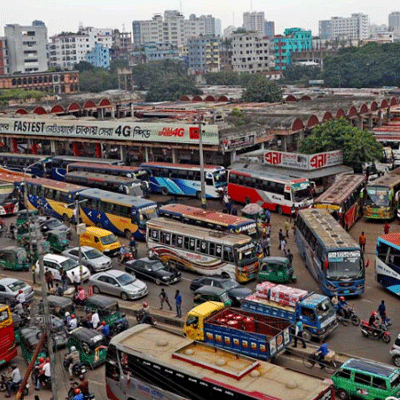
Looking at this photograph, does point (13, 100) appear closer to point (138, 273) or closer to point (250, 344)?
point (138, 273)

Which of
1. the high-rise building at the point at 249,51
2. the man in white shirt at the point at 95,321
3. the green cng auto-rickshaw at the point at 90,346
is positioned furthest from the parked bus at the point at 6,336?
the high-rise building at the point at 249,51

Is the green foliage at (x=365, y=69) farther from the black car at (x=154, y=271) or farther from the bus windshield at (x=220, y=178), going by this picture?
the black car at (x=154, y=271)

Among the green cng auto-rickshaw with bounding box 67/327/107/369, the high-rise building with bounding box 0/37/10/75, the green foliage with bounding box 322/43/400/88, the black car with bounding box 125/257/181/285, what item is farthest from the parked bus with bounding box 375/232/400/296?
the high-rise building with bounding box 0/37/10/75

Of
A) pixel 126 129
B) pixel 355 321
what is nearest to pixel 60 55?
pixel 126 129

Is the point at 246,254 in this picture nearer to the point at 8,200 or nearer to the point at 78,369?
the point at 78,369

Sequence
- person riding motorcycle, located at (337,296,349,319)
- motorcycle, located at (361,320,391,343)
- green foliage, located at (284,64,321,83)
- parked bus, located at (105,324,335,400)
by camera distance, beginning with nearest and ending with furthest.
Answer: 1. parked bus, located at (105,324,335,400)
2. motorcycle, located at (361,320,391,343)
3. person riding motorcycle, located at (337,296,349,319)
4. green foliage, located at (284,64,321,83)

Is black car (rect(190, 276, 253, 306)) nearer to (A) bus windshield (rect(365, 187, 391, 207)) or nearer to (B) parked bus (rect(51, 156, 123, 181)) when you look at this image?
(A) bus windshield (rect(365, 187, 391, 207))
